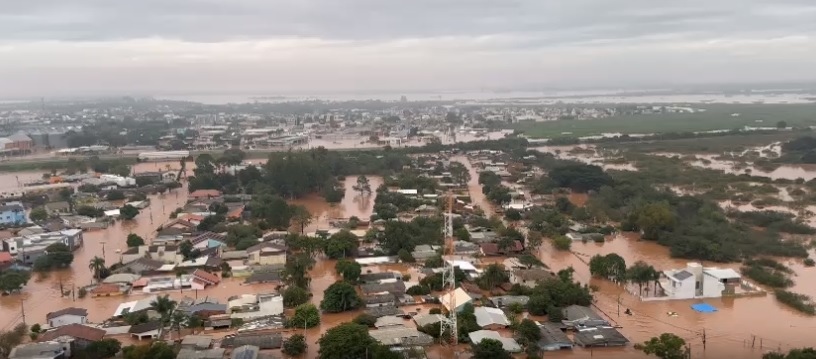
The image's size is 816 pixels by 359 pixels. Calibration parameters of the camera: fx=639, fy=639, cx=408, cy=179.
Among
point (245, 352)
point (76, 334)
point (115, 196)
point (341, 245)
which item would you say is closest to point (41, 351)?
point (76, 334)

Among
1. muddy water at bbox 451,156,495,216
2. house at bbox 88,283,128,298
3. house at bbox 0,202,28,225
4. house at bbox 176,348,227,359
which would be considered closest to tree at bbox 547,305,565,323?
house at bbox 176,348,227,359

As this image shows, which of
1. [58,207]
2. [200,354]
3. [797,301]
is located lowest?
[797,301]

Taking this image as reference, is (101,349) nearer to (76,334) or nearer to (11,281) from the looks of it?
(76,334)

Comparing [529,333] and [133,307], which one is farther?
[133,307]

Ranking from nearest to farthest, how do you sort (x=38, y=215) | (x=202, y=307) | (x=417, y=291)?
(x=202, y=307)
(x=417, y=291)
(x=38, y=215)

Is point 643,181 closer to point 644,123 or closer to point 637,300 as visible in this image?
point 637,300

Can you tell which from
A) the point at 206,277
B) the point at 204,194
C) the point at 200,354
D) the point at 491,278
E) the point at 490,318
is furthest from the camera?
the point at 204,194

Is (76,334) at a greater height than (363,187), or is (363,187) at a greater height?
(363,187)

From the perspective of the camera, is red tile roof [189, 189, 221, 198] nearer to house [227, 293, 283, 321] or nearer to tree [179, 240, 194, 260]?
tree [179, 240, 194, 260]
